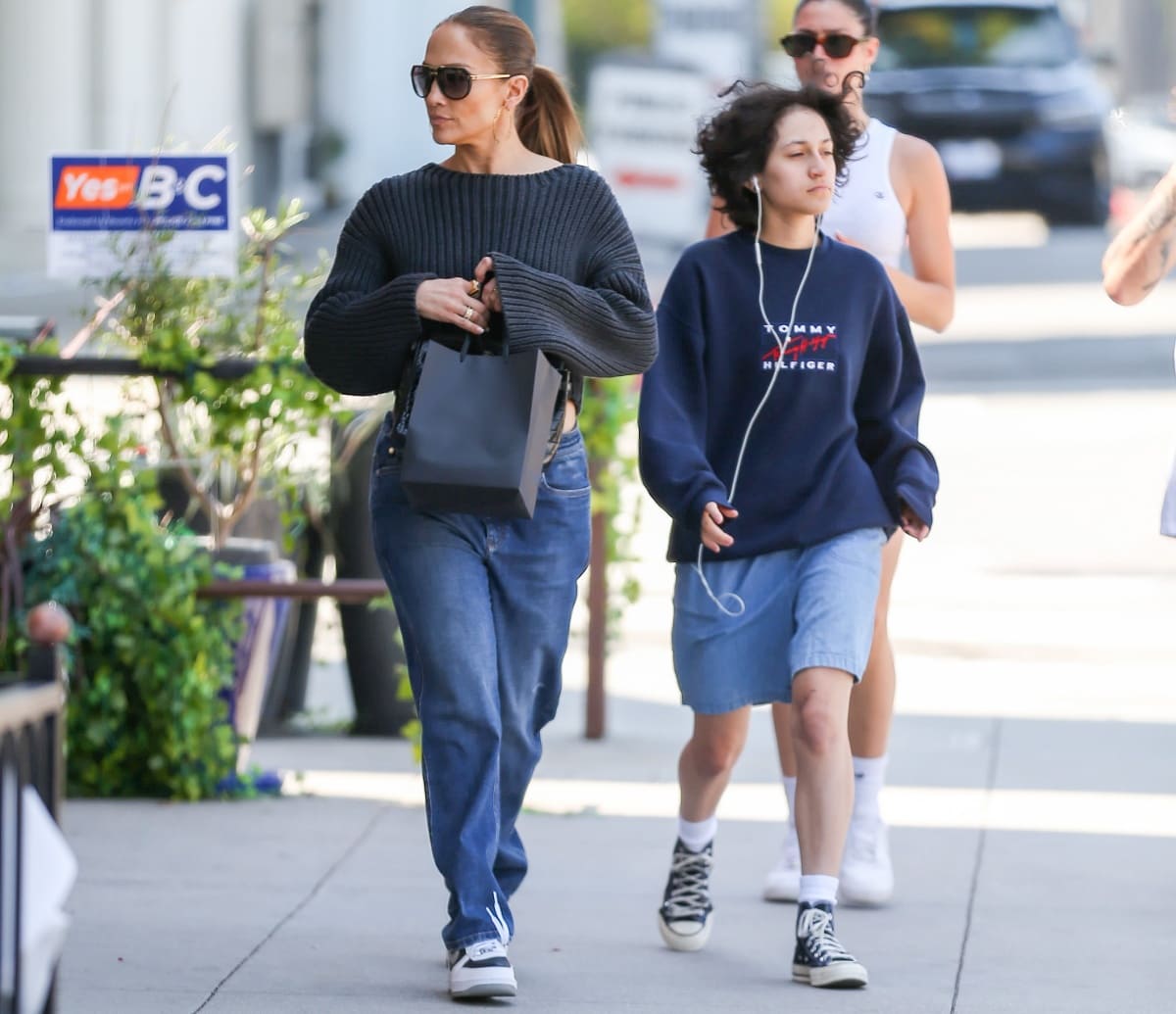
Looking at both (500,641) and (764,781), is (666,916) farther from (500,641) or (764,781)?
(764,781)

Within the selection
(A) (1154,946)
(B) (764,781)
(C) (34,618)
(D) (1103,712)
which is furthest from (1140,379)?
(C) (34,618)

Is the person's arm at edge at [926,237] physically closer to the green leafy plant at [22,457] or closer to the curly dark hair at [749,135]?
the curly dark hair at [749,135]

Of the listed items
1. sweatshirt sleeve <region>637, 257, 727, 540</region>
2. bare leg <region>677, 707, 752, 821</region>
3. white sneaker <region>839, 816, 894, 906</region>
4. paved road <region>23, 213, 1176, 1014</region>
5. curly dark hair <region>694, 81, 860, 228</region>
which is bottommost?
paved road <region>23, 213, 1176, 1014</region>

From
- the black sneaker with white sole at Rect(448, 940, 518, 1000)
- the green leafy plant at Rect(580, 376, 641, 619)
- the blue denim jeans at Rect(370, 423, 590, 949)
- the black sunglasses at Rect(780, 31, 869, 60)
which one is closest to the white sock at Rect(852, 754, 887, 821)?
the blue denim jeans at Rect(370, 423, 590, 949)

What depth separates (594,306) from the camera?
14.6ft

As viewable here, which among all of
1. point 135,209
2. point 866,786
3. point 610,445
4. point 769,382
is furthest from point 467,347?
point 610,445

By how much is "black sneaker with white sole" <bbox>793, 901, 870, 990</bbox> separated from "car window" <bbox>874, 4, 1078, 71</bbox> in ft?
60.3

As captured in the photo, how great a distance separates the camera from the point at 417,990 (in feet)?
15.1

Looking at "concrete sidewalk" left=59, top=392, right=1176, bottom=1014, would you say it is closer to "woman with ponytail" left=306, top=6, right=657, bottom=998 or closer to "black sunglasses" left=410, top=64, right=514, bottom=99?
"woman with ponytail" left=306, top=6, right=657, bottom=998

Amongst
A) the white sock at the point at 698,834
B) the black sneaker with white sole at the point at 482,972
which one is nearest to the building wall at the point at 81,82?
the white sock at the point at 698,834

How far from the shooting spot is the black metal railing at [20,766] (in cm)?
289

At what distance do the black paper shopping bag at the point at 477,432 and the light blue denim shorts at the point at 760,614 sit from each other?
0.63 metres

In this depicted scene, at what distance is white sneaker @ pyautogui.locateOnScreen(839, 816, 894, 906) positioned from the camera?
5285 millimetres

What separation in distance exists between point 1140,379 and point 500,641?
514 inches
